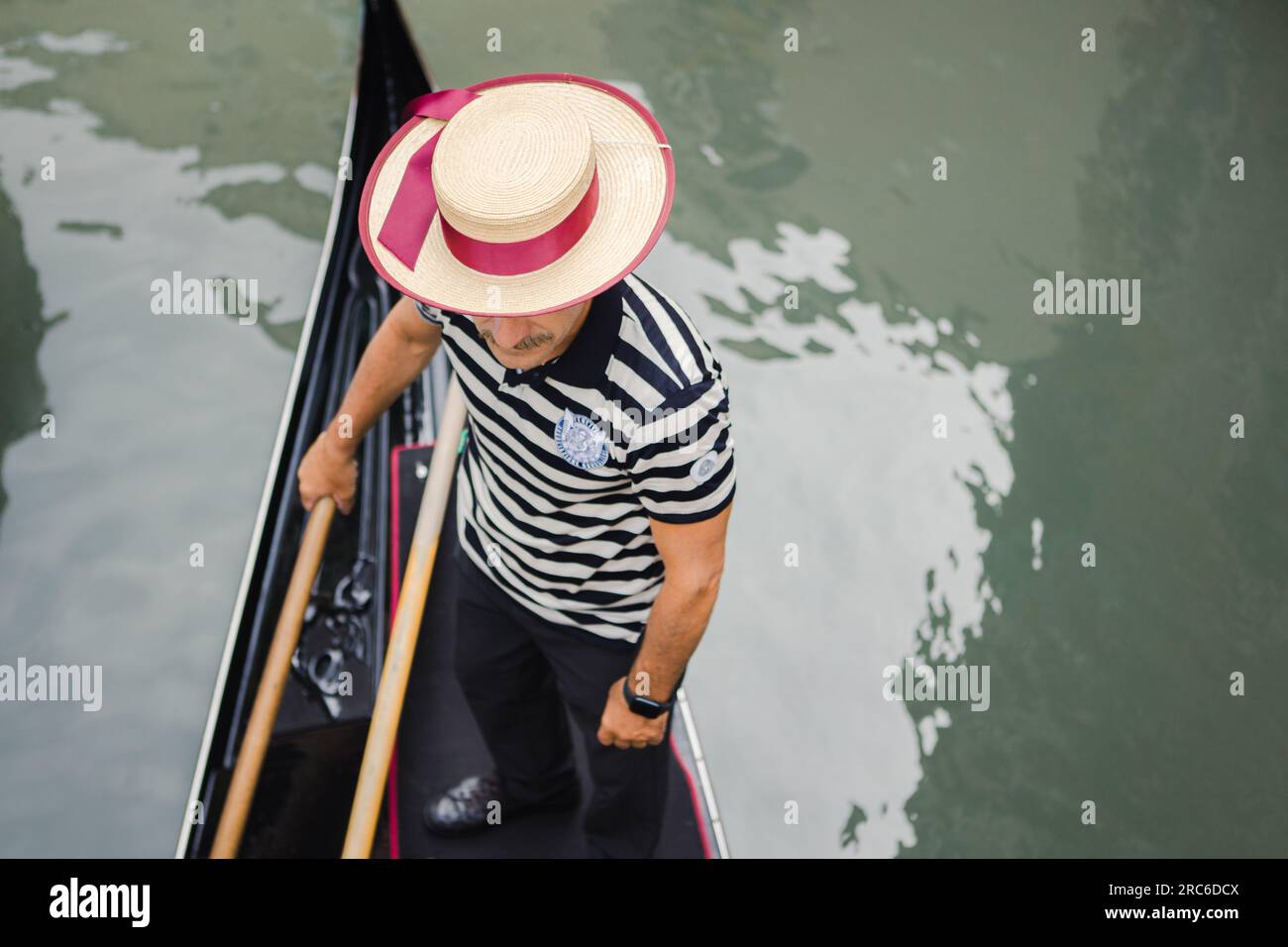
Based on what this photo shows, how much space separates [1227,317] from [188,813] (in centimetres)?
322

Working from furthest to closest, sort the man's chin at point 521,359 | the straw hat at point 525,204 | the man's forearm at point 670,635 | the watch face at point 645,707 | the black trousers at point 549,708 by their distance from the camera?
the black trousers at point 549,708 < the watch face at point 645,707 < the man's forearm at point 670,635 < the man's chin at point 521,359 < the straw hat at point 525,204

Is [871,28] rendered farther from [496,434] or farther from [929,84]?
[496,434]

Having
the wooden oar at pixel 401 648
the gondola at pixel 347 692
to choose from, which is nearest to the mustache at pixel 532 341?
the wooden oar at pixel 401 648

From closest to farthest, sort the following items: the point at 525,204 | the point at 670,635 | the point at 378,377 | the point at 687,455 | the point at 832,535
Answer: the point at 525,204 → the point at 687,455 → the point at 670,635 → the point at 378,377 → the point at 832,535

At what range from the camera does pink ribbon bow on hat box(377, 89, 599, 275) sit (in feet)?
3.86

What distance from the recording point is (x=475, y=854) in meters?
1.98

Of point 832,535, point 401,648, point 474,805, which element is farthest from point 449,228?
point 832,535

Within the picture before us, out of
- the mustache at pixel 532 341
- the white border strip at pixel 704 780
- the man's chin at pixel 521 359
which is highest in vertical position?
the mustache at pixel 532 341

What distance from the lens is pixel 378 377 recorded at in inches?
66.6

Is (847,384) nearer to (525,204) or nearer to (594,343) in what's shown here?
(594,343)

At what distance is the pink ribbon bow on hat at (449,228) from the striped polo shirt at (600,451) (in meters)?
0.10

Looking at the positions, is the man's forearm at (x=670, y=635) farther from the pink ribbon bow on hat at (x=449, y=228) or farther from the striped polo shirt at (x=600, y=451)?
the pink ribbon bow on hat at (x=449, y=228)

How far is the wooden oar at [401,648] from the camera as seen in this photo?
5.47 ft

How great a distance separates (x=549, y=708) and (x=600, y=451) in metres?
0.75
